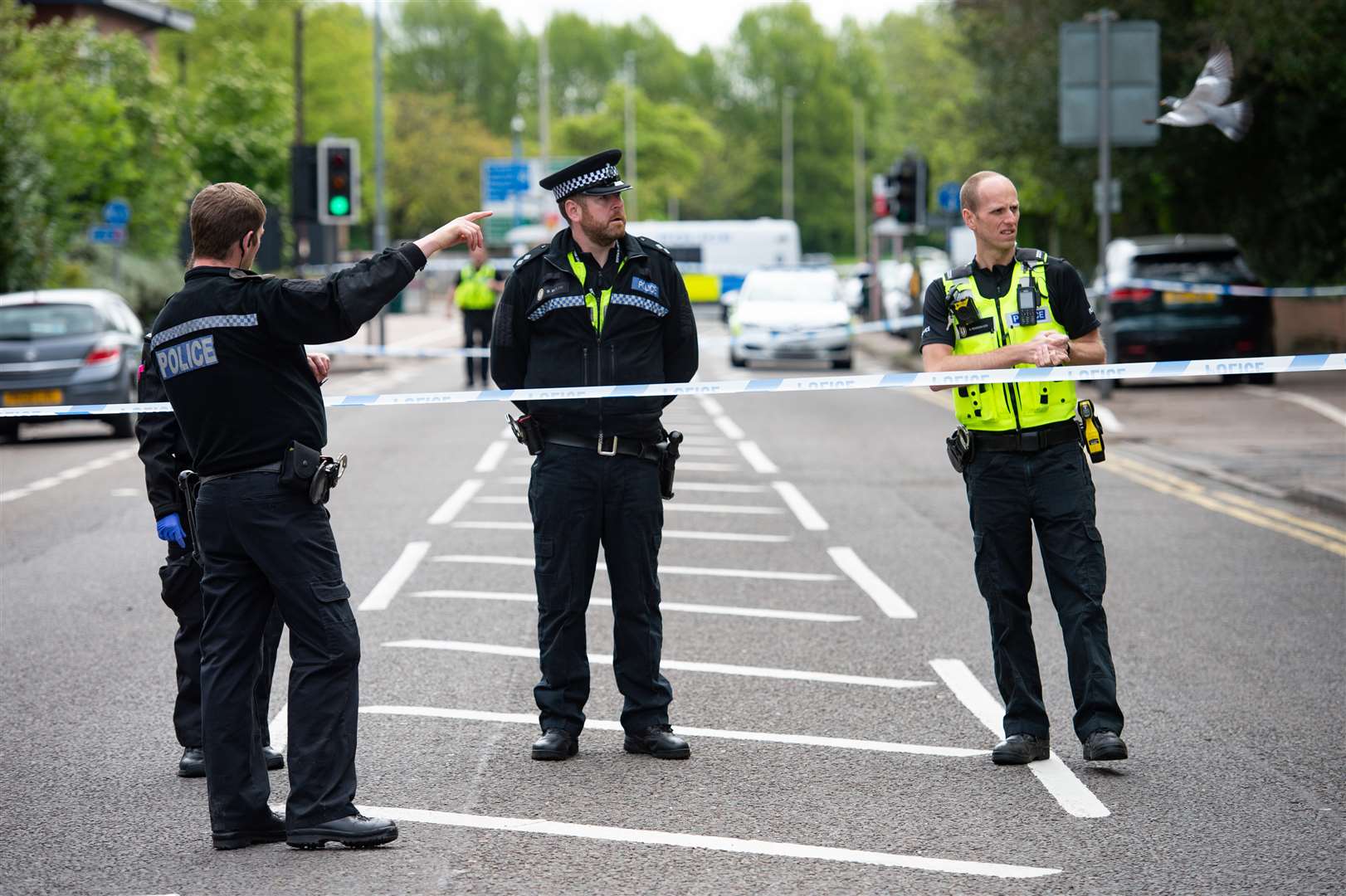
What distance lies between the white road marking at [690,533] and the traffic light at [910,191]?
18.8 m

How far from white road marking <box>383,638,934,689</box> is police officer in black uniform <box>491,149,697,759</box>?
1.29m

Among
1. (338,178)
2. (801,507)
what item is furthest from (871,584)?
(338,178)

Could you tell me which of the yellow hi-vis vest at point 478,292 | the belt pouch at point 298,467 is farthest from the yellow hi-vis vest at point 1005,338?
the yellow hi-vis vest at point 478,292

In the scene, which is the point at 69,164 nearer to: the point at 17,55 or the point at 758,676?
the point at 17,55

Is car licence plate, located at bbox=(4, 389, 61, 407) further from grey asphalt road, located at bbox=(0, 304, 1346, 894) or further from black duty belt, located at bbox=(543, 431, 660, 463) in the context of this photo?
black duty belt, located at bbox=(543, 431, 660, 463)

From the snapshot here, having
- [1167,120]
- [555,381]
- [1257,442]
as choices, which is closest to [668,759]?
[555,381]

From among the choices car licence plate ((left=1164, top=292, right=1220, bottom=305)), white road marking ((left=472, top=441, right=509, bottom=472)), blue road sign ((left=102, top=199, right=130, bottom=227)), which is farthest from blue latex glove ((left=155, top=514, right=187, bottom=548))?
blue road sign ((left=102, top=199, right=130, bottom=227))

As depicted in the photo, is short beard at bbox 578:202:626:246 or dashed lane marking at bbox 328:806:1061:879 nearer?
dashed lane marking at bbox 328:806:1061:879

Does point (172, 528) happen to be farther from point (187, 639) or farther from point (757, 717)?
point (757, 717)

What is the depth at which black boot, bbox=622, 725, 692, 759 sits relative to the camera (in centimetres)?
613

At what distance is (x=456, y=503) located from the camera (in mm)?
13445

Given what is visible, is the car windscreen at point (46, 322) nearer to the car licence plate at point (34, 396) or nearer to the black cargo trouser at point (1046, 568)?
the car licence plate at point (34, 396)

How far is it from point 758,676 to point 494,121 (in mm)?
110997

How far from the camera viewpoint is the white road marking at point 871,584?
903 centimetres
